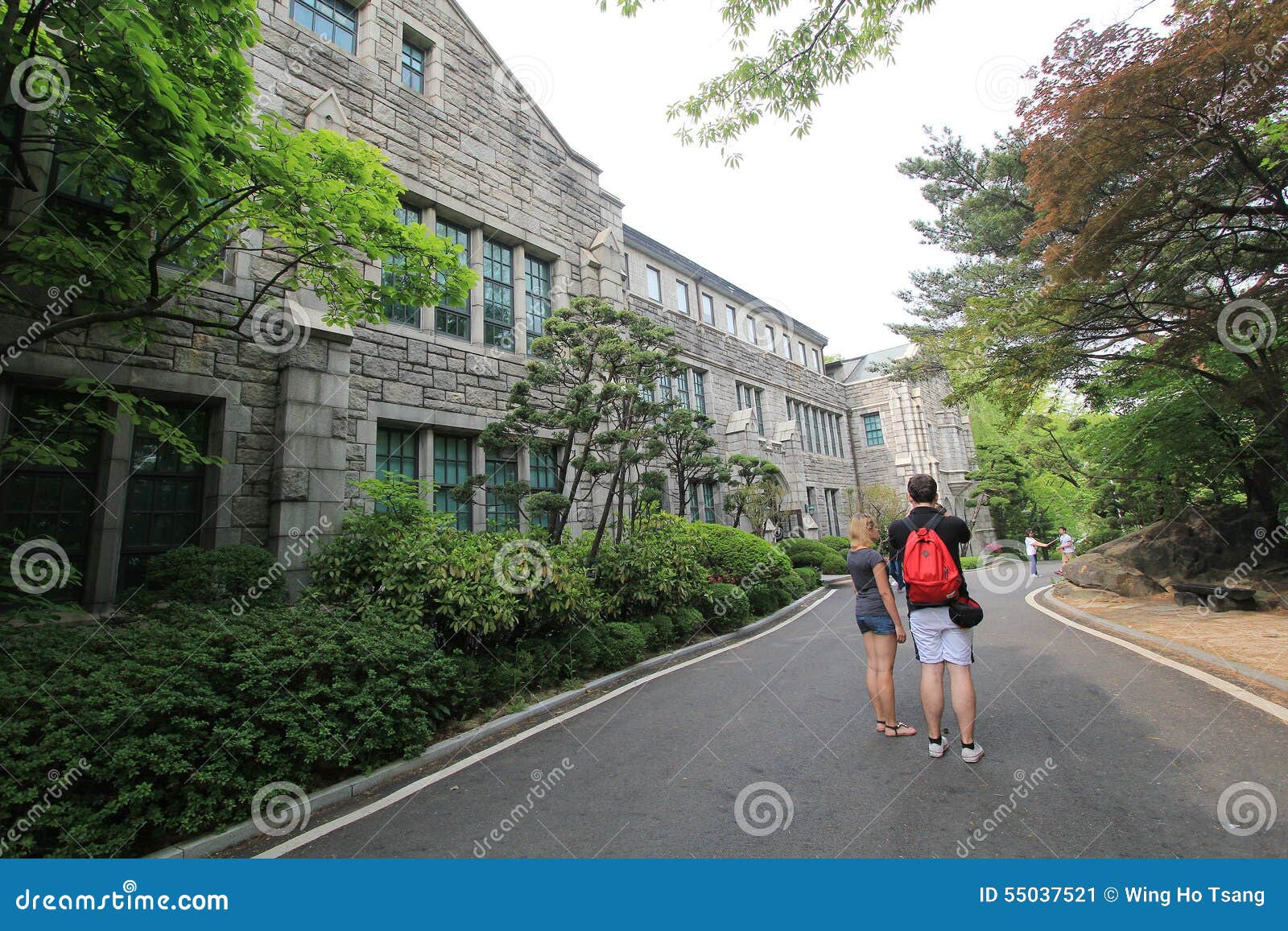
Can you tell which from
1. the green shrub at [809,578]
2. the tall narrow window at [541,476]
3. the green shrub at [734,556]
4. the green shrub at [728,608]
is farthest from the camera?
the green shrub at [809,578]

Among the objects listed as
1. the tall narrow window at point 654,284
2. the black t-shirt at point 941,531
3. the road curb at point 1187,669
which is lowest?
the road curb at point 1187,669

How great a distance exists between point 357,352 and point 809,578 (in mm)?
12179

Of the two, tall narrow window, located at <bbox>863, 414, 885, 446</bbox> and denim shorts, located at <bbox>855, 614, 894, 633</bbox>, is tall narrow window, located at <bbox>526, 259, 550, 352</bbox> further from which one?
tall narrow window, located at <bbox>863, 414, 885, 446</bbox>

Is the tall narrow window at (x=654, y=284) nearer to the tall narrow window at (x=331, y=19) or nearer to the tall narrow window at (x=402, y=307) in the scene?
the tall narrow window at (x=402, y=307)

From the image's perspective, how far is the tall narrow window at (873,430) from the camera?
97.8ft

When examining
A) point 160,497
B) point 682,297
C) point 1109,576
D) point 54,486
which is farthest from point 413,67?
point 1109,576

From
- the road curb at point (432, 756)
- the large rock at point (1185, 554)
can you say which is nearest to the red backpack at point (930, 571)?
the road curb at point (432, 756)

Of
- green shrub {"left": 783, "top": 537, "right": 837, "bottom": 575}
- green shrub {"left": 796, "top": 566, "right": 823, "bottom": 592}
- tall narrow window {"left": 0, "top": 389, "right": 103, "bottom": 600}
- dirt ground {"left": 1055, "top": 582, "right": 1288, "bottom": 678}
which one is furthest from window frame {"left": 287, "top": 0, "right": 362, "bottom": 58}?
green shrub {"left": 783, "top": 537, "right": 837, "bottom": 575}

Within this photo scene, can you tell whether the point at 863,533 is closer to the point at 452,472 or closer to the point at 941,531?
the point at 941,531

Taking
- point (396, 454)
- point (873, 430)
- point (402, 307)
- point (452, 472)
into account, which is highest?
point (873, 430)

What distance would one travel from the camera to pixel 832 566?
1917 cm

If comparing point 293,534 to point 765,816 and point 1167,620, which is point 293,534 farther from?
point 1167,620

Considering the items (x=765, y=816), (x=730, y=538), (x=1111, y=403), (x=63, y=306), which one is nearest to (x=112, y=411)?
(x=63, y=306)

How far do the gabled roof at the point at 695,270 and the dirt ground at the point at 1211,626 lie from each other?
14844 mm
